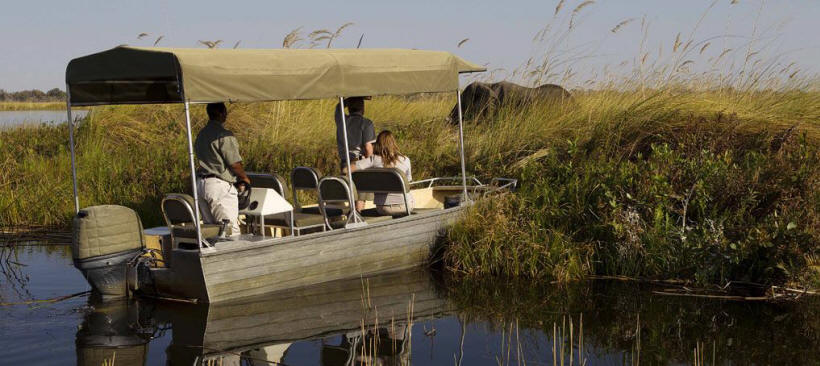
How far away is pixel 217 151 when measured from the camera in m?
9.55

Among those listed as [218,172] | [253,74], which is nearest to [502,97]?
[218,172]

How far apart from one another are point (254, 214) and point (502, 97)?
8344 millimetres

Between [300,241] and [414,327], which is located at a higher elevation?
[300,241]

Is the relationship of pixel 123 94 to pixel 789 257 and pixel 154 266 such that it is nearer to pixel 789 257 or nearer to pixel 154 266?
pixel 154 266

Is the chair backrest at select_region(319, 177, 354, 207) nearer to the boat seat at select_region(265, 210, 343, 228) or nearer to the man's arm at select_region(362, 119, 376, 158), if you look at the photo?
the boat seat at select_region(265, 210, 343, 228)

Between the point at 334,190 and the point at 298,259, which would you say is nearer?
the point at 298,259

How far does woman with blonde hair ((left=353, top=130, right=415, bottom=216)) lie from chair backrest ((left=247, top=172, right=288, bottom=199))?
0.93 meters

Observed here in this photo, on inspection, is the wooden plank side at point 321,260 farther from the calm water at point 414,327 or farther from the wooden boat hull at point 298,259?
the calm water at point 414,327

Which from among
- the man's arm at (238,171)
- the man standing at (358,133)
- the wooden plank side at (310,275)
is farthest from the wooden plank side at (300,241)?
the man standing at (358,133)

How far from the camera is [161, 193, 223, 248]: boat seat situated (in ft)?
30.1

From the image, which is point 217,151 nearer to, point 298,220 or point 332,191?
point 298,220

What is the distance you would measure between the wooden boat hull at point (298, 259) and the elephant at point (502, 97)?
498 centimetres

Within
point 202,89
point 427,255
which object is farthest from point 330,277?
point 202,89

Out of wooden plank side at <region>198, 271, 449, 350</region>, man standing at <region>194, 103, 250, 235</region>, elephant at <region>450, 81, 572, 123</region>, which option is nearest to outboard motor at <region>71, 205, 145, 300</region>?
man standing at <region>194, 103, 250, 235</region>
